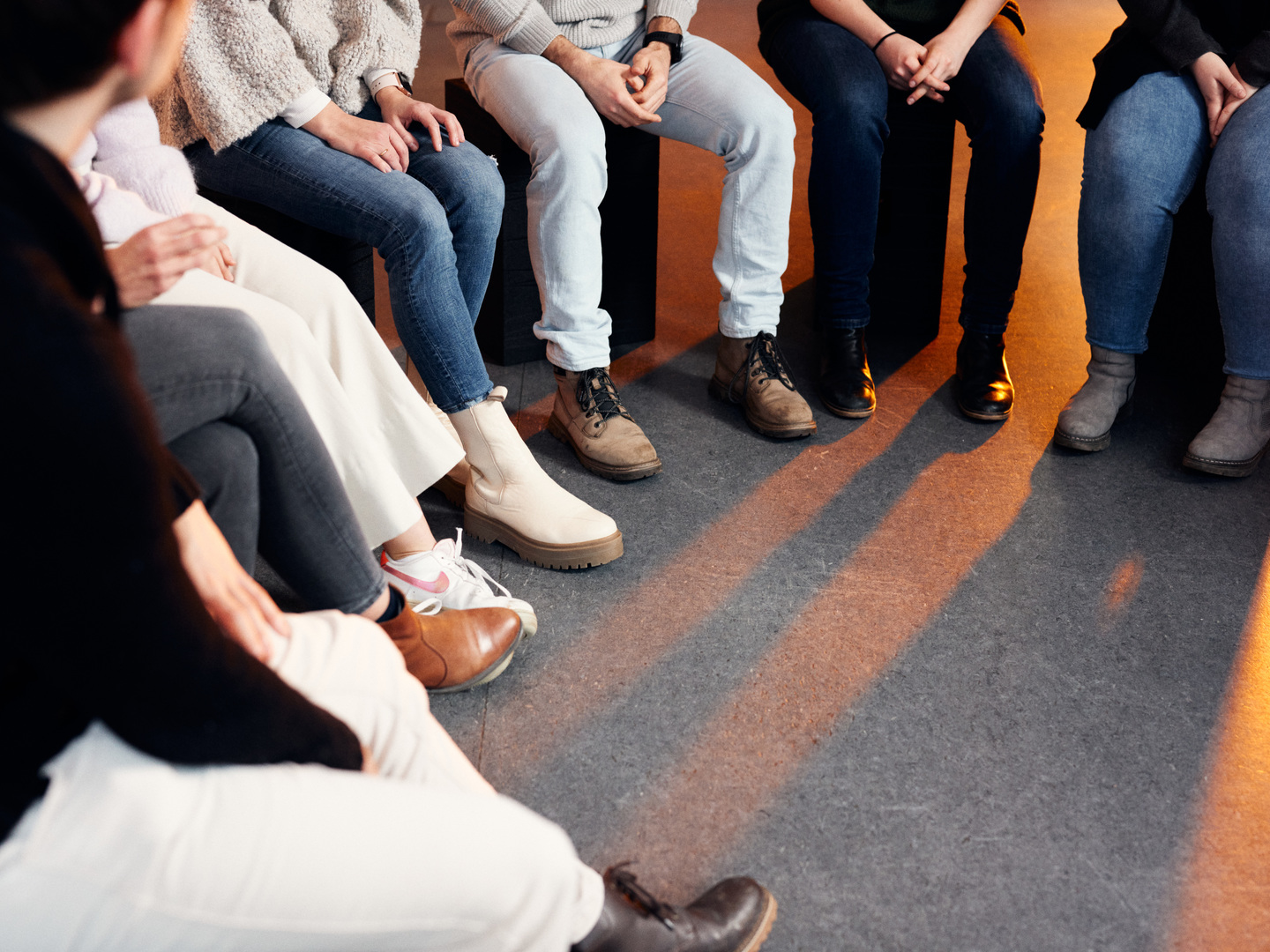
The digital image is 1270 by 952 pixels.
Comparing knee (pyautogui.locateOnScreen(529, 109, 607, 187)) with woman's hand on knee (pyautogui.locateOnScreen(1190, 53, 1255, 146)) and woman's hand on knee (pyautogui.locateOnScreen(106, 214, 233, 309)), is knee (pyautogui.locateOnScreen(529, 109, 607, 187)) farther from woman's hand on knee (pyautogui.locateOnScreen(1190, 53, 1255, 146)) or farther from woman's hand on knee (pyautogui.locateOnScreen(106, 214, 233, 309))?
woman's hand on knee (pyautogui.locateOnScreen(1190, 53, 1255, 146))

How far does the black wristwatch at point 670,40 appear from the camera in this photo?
1.96 metres

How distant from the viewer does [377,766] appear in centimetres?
73

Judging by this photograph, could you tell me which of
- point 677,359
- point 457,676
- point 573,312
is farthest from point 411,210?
point 677,359

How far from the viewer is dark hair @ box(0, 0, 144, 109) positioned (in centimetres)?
45

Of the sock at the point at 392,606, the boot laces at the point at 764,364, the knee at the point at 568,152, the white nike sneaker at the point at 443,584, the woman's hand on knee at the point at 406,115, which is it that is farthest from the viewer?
the boot laces at the point at 764,364

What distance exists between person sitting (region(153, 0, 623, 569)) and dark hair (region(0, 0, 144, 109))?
1.06 meters

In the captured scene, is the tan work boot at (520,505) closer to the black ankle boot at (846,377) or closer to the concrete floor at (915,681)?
the concrete floor at (915,681)

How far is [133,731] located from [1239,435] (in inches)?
72.6

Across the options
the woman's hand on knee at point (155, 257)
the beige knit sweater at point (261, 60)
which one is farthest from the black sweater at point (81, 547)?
the beige knit sweater at point (261, 60)

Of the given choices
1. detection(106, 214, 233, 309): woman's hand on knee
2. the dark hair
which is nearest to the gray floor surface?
detection(106, 214, 233, 309): woman's hand on knee

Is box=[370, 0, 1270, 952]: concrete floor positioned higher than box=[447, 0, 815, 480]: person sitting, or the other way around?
box=[447, 0, 815, 480]: person sitting

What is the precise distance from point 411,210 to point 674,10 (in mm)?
800

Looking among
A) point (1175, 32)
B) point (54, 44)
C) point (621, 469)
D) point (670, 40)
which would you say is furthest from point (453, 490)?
point (1175, 32)

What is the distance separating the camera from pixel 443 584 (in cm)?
140
